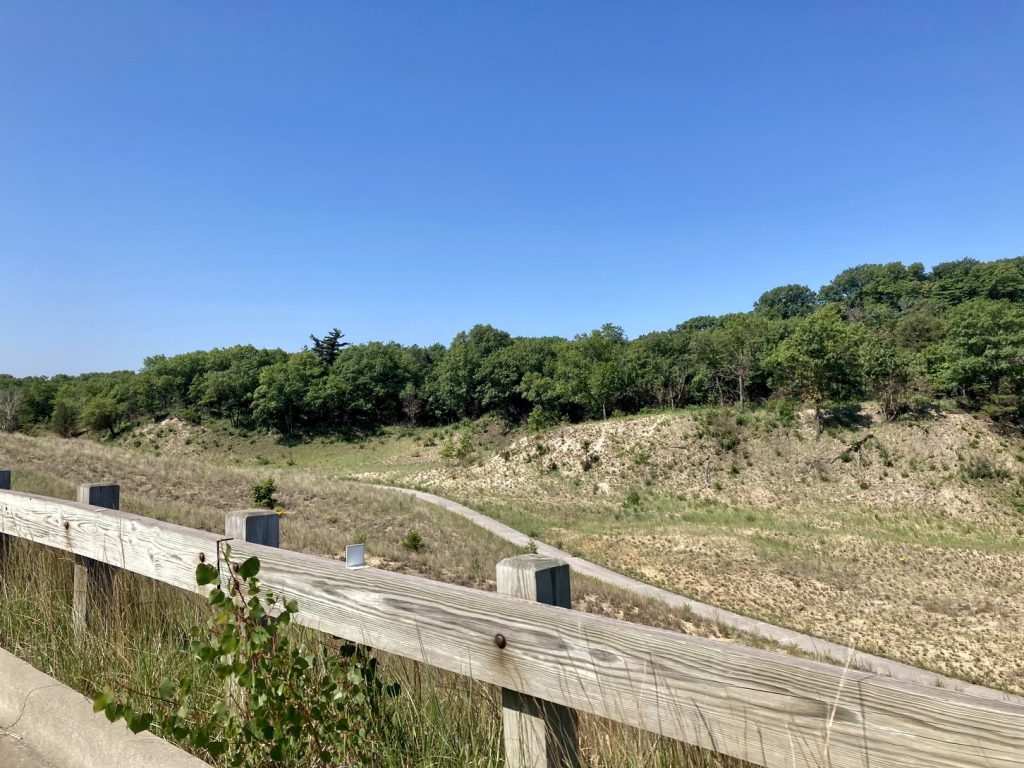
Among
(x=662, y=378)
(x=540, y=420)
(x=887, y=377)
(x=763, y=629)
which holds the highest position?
(x=662, y=378)

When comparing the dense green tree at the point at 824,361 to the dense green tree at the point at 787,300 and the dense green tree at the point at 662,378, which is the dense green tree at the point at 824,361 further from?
the dense green tree at the point at 787,300

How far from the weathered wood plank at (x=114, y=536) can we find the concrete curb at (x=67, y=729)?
60cm

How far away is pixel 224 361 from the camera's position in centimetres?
7250

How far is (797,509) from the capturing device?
106 ft

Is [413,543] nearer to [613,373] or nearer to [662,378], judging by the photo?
[613,373]

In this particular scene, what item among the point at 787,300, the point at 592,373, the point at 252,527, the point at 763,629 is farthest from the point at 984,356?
the point at 787,300

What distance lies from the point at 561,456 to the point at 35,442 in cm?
2824

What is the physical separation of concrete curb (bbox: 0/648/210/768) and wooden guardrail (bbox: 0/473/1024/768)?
0.74 m

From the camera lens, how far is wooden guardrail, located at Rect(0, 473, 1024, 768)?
120 centimetres

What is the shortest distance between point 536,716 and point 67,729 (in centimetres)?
231

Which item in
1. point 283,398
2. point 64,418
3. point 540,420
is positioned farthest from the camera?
point 64,418

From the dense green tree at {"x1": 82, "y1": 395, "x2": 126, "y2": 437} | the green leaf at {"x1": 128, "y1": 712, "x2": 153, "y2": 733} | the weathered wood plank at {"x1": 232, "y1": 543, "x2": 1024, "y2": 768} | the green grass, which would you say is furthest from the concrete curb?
the dense green tree at {"x1": 82, "y1": 395, "x2": 126, "y2": 437}

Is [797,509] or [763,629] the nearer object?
[763,629]

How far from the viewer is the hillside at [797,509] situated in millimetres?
16844
